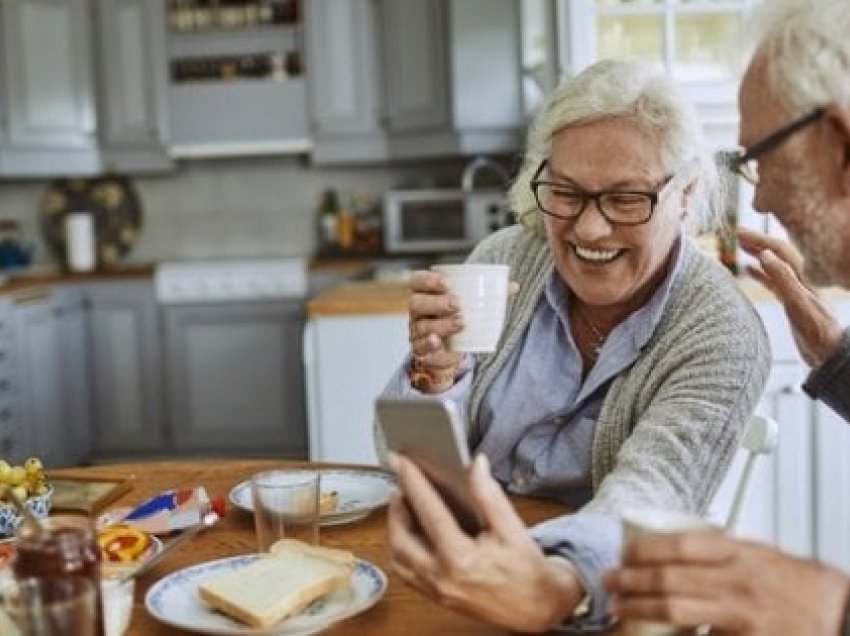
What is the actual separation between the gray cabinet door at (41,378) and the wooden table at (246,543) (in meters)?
2.69

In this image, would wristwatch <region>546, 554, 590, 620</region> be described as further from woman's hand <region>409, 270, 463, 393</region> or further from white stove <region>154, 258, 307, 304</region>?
white stove <region>154, 258, 307, 304</region>

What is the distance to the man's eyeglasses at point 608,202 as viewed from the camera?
143 centimetres

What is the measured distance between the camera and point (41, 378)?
171 inches

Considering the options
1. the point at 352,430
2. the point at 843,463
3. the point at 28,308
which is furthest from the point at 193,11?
the point at 843,463

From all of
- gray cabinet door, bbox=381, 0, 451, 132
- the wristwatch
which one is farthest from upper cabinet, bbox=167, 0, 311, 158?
the wristwatch

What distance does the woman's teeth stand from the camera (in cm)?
148

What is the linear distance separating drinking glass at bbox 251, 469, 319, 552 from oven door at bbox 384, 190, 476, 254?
3532 millimetres

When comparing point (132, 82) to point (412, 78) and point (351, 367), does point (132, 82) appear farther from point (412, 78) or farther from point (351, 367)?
point (351, 367)

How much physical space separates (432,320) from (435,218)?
346 cm

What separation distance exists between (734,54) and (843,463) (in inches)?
71.1

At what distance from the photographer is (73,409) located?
184 inches

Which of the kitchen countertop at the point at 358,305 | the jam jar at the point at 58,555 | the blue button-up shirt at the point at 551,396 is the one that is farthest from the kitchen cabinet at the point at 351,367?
the jam jar at the point at 58,555

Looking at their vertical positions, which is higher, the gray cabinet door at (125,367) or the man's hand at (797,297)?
the man's hand at (797,297)

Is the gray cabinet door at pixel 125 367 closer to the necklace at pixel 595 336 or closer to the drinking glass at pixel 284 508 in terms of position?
the necklace at pixel 595 336
